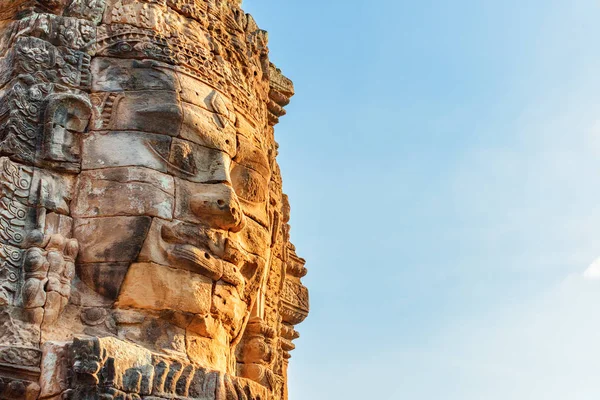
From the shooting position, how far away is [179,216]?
928 cm

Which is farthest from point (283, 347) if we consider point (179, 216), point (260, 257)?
point (179, 216)

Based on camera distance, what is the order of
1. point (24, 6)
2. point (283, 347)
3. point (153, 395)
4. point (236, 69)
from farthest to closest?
point (283, 347) → point (236, 69) → point (24, 6) → point (153, 395)

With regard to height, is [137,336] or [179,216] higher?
[179,216]

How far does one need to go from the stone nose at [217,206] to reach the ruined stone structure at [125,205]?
0.04 ft

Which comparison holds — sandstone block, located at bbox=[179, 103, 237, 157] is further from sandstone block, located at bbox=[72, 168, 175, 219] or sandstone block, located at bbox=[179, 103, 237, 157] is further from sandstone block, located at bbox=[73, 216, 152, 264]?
sandstone block, located at bbox=[73, 216, 152, 264]

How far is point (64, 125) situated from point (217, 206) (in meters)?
1.53

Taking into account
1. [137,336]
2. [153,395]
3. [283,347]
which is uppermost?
[283,347]

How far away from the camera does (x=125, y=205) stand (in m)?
9.03

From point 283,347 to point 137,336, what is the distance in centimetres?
361

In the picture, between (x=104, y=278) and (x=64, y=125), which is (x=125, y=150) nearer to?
(x=64, y=125)

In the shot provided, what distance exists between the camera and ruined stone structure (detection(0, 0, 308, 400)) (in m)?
8.36

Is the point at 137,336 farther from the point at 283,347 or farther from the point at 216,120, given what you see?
the point at 283,347

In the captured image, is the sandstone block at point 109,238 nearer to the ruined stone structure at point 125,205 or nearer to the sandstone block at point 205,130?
the ruined stone structure at point 125,205

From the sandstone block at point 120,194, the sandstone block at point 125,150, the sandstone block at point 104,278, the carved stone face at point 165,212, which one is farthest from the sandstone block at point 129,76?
the sandstone block at point 104,278
